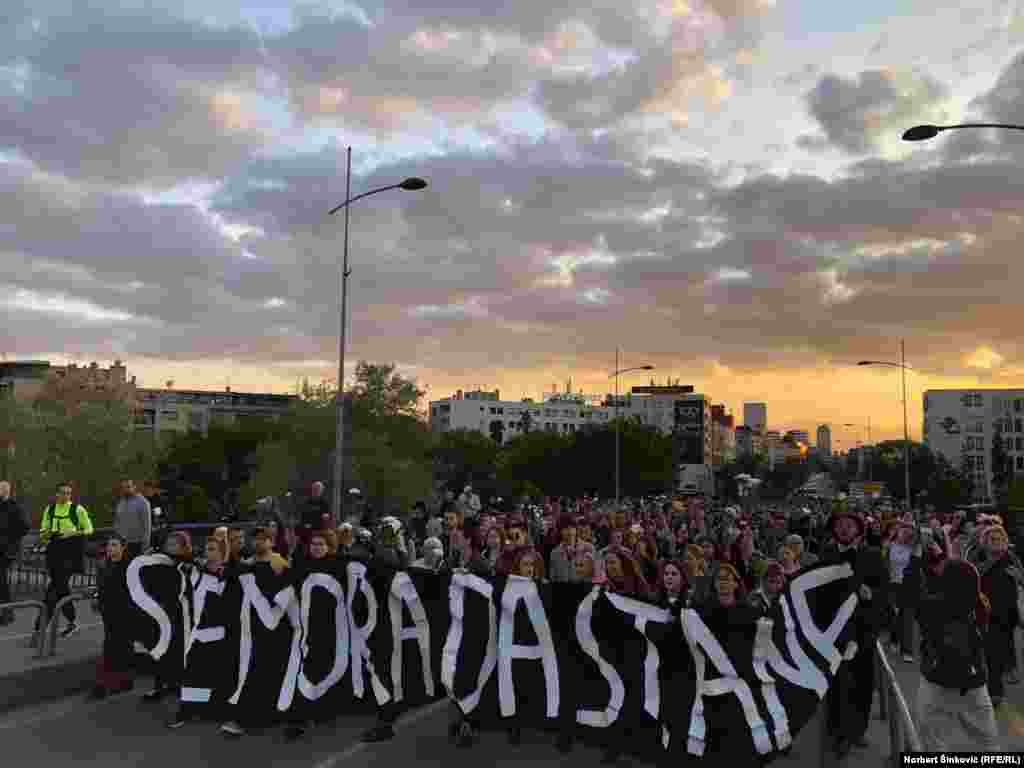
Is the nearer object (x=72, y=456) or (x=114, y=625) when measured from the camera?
(x=114, y=625)

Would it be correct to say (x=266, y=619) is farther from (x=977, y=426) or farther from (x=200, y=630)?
(x=977, y=426)

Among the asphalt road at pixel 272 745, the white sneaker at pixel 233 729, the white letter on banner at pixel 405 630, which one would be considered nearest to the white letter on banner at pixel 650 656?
the asphalt road at pixel 272 745

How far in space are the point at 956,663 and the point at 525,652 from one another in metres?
3.14

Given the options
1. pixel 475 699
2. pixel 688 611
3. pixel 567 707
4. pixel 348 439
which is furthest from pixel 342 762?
pixel 348 439

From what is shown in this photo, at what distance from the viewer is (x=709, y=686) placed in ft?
22.0

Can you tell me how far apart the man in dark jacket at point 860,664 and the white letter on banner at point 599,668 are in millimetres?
1574

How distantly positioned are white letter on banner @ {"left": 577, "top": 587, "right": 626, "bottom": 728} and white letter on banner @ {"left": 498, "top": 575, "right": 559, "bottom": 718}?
0.27 meters

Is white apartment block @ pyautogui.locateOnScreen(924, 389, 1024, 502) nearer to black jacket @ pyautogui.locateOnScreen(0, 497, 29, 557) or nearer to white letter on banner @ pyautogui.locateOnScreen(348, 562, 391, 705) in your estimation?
black jacket @ pyautogui.locateOnScreen(0, 497, 29, 557)

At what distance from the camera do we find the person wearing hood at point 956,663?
6109 mm

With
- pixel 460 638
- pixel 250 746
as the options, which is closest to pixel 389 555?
pixel 460 638

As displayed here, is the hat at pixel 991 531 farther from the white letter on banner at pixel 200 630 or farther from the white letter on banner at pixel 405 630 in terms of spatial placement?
the white letter on banner at pixel 200 630

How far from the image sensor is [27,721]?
8.11 m

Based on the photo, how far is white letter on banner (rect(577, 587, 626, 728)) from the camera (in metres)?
7.13

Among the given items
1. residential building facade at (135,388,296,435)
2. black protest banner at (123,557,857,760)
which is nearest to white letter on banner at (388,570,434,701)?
black protest banner at (123,557,857,760)
